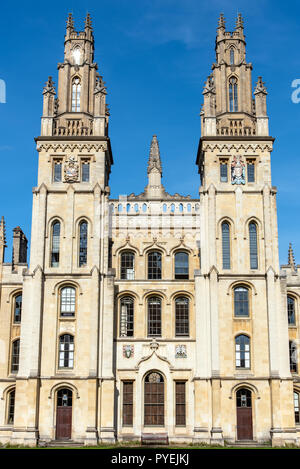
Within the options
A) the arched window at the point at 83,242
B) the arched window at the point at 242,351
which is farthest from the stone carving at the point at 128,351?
the arched window at the point at 242,351

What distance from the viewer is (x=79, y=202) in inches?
1916

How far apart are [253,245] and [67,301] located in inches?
540

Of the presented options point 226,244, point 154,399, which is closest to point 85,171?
point 226,244

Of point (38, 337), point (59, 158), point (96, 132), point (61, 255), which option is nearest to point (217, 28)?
point (96, 132)

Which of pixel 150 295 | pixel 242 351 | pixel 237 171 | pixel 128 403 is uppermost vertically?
pixel 237 171

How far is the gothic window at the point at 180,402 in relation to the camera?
45.4m

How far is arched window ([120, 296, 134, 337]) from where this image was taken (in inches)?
1854

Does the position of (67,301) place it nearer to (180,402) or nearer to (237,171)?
(180,402)

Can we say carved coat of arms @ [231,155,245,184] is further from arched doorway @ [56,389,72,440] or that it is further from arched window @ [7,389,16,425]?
arched window @ [7,389,16,425]

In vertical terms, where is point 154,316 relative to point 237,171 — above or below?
below

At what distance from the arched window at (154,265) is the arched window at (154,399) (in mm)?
6987

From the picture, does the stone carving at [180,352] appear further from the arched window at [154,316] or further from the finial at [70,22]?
the finial at [70,22]

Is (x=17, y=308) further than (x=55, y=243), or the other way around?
(x=17, y=308)

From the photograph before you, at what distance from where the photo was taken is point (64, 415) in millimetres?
44469
